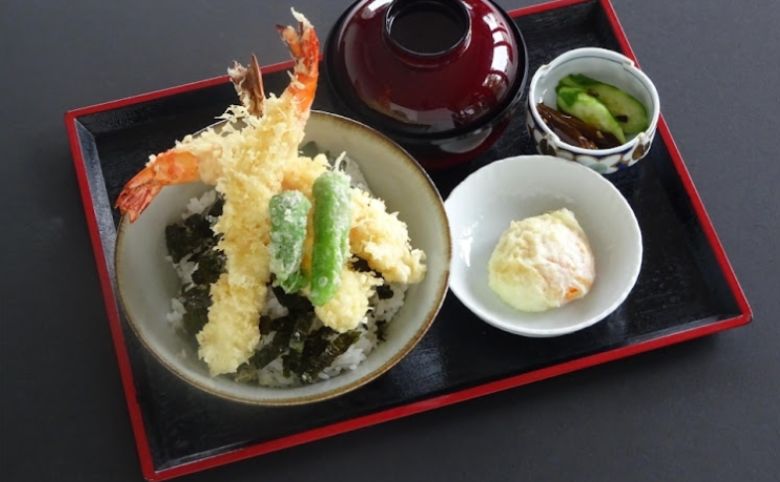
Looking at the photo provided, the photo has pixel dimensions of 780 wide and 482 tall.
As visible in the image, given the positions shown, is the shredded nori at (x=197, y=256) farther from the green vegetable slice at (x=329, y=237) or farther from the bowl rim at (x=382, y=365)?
the green vegetable slice at (x=329, y=237)

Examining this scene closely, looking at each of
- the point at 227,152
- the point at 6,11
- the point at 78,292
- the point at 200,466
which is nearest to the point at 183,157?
the point at 227,152

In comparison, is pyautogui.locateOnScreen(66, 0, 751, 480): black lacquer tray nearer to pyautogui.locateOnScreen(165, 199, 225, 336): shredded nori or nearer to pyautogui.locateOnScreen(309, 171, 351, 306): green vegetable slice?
pyautogui.locateOnScreen(165, 199, 225, 336): shredded nori

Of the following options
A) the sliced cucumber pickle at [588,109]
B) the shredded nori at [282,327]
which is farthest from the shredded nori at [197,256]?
the sliced cucumber pickle at [588,109]

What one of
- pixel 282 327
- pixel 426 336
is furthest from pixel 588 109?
pixel 282 327

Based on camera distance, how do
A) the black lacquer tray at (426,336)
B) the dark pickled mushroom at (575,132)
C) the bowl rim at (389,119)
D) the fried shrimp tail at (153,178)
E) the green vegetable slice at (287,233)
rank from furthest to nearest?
the dark pickled mushroom at (575,132), the bowl rim at (389,119), the black lacquer tray at (426,336), the fried shrimp tail at (153,178), the green vegetable slice at (287,233)

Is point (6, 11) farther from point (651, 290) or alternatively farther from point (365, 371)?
point (651, 290)
